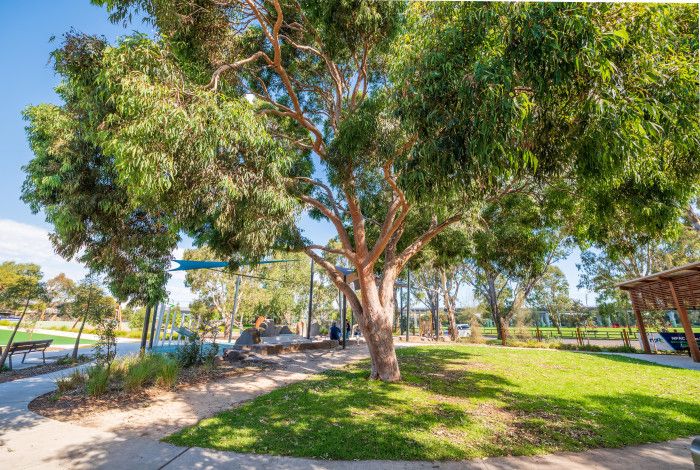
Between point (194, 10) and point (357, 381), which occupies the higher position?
point (194, 10)

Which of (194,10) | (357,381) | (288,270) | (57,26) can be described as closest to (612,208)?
(357,381)

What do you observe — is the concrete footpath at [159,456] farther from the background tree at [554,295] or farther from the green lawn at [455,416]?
the background tree at [554,295]

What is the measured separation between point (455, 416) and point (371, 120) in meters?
5.73

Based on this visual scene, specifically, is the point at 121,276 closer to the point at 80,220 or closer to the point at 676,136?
the point at 80,220

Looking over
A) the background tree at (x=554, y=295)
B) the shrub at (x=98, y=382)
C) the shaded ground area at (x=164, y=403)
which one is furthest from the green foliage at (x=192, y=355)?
the background tree at (x=554, y=295)

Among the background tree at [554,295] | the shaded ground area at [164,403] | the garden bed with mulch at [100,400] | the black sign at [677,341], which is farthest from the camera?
the background tree at [554,295]

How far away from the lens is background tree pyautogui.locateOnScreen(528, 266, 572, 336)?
4253 cm

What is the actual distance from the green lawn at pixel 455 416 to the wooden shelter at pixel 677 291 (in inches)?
156

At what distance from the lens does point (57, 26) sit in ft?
17.3

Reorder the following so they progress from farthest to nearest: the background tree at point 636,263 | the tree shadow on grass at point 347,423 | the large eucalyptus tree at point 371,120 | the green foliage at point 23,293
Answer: the background tree at point 636,263
the green foliage at point 23,293
the tree shadow on grass at point 347,423
the large eucalyptus tree at point 371,120

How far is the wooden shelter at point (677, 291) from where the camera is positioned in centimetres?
1189

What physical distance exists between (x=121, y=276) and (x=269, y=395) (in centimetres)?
715

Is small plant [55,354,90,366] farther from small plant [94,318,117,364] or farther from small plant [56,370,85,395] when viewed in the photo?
small plant [94,318,117,364]

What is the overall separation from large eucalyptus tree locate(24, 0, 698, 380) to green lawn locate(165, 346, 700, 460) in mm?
1859
